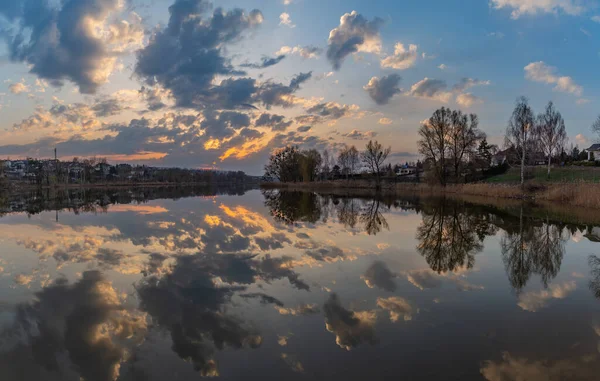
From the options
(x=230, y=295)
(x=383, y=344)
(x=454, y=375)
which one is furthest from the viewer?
(x=230, y=295)

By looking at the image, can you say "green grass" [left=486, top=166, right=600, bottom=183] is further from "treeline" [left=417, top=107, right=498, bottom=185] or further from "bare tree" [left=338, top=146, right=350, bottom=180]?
"bare tree" [left=338, top=146, right=350, bottom=180]

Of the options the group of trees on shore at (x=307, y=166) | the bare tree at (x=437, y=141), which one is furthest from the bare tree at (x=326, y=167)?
the bare tree at (x=437, y=141)

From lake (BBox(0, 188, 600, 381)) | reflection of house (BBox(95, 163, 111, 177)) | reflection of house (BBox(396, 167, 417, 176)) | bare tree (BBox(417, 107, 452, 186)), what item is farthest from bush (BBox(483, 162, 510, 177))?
reflection of house (BBox(95, 163, 111, 177))

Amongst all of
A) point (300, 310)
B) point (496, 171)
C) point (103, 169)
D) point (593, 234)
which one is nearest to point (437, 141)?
point (496, 171)

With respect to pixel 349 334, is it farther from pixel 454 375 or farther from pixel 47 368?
pixel 47 368

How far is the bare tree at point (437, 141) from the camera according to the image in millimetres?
47969

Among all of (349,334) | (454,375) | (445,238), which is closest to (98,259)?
(349,334)

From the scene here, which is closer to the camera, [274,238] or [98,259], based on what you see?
[98,259]

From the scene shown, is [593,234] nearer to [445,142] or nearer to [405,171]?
[445,142]

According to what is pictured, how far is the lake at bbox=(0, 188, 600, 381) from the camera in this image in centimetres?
426

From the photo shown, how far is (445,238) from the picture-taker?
13.0m

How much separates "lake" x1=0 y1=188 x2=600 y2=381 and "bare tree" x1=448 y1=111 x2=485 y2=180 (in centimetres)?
3842

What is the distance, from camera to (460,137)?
4809cm

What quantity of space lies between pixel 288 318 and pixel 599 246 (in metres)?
11.6
